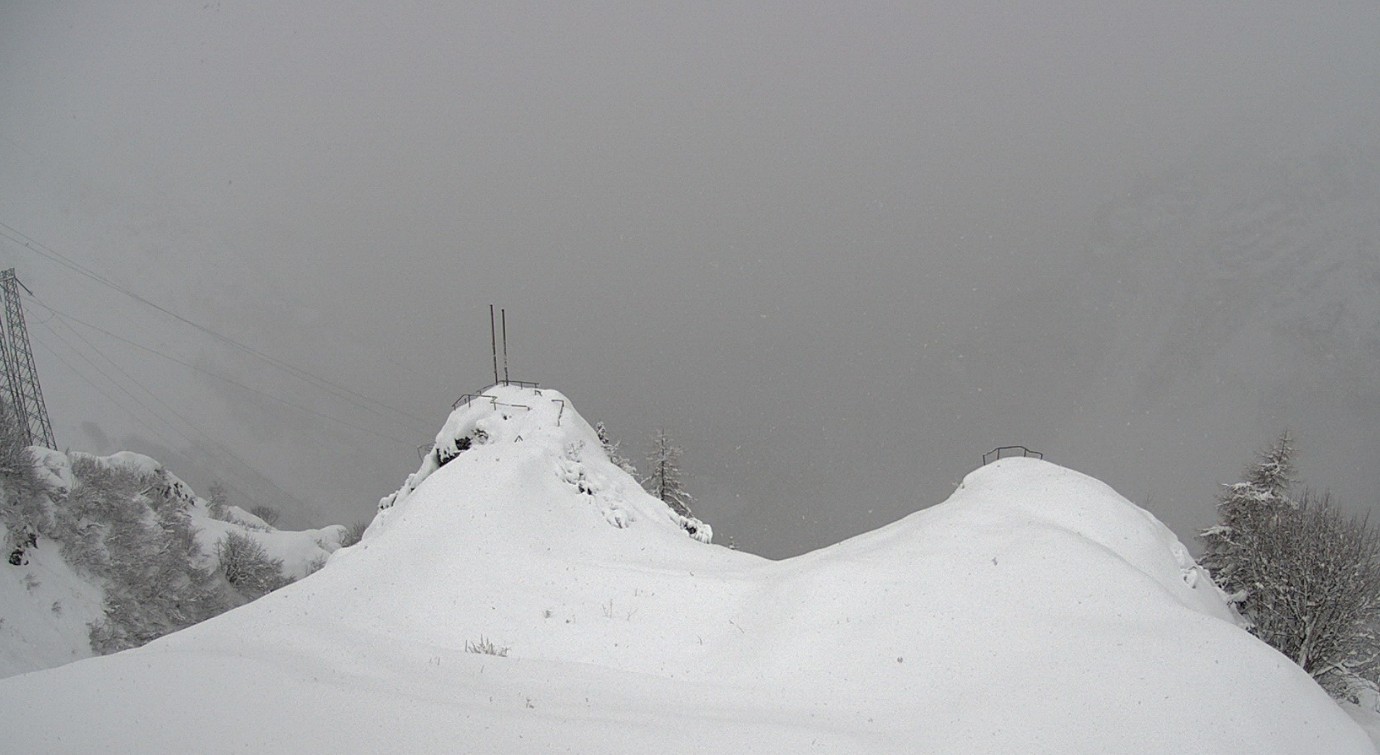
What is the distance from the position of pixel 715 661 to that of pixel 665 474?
3569 centimetres

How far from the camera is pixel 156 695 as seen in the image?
7117 mm

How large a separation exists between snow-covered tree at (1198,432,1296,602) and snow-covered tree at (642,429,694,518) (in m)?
29.5

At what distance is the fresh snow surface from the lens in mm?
7188

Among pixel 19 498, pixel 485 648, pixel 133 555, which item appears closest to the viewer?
pixel 485 648

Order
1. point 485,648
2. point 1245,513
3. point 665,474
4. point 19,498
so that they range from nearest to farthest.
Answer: point 485,648
point 19,498
point 1245,513
point 665,474

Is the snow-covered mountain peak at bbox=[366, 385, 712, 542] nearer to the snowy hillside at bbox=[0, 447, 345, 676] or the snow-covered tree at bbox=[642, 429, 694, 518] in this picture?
the snowy hillside at bbox=[0, 447, 345, 676]

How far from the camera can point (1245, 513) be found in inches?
1282

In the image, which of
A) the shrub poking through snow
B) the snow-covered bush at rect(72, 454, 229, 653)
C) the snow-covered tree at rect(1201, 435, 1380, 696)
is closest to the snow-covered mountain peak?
the shrub poking through snow

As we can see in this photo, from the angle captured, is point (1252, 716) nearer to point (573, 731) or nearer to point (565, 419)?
point (573, 731)

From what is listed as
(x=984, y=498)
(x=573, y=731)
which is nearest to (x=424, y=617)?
(x=573, y=731)

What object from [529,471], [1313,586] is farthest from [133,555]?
[1313,586]

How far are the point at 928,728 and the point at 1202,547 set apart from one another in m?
36.1

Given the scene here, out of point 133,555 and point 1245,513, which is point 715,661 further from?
point 1245,513

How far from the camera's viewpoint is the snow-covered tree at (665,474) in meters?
46.2
